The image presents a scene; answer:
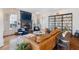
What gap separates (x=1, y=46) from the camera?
2939 mm

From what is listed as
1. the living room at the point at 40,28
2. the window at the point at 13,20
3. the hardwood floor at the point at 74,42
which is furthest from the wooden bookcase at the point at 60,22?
the window at the point at 13,20

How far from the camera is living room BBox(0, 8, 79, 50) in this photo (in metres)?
2.91

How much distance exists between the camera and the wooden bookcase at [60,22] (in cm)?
292

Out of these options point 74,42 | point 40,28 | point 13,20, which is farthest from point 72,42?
point 13,20

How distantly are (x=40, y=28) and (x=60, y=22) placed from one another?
1.19 ft

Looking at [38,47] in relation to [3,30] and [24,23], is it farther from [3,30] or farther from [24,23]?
[3,30]

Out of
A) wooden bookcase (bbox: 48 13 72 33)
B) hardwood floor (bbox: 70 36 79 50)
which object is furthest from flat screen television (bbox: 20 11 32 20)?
hardwood floor (bbox: 70 36 79 50)

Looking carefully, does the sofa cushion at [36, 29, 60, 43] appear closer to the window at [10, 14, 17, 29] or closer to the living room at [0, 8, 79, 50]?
the living room at [0, 8, 79, 50]

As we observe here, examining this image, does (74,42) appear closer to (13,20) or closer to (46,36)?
(46,36)

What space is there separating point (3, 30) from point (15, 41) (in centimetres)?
28

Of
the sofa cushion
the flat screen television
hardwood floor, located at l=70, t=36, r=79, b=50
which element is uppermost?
the flat screen television

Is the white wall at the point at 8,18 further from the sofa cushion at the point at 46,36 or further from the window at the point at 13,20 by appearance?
the sofa cushion at the point at 46,36

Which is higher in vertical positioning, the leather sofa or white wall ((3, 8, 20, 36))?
white wall ((3, 8, 20, 36))

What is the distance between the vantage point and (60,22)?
9.66 ft
